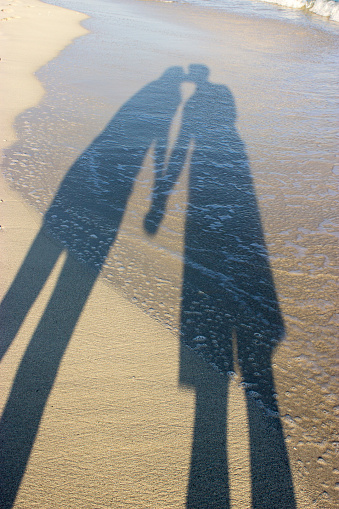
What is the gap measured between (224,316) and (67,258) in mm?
1395

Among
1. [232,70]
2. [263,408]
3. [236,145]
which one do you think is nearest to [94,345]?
[263,408]

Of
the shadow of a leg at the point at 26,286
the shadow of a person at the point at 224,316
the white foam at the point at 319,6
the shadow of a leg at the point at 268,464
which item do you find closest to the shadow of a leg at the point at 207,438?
the shadow of a person at the point at 224,316

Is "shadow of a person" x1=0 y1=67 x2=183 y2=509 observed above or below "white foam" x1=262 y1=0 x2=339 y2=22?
below

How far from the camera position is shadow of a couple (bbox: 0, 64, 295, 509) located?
1927mm

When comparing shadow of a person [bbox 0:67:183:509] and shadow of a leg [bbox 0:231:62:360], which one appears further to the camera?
shadow of a leg [bbox 0:231:62:360]

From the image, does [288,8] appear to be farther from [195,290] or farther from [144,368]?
[144,368]

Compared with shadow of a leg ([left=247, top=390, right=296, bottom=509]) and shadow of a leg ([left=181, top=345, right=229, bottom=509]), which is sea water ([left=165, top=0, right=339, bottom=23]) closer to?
shadow of a leg ([left=181, top=345, right=229, bottom=509])

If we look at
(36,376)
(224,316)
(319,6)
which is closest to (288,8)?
(319,6)

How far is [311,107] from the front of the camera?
7406mm

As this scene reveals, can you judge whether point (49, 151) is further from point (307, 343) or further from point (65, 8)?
point (65, 8)

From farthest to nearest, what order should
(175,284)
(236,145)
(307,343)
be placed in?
(236,145) → (175,284) → (307,343)

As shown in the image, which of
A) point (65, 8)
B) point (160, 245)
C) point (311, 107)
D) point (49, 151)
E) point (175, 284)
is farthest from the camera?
point (65, 8)

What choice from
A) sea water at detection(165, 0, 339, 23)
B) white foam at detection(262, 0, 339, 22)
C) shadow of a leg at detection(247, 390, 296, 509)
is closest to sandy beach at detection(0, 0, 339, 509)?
shadow of a leg at detection(247, 390, 296, 509)

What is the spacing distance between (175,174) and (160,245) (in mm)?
1600
